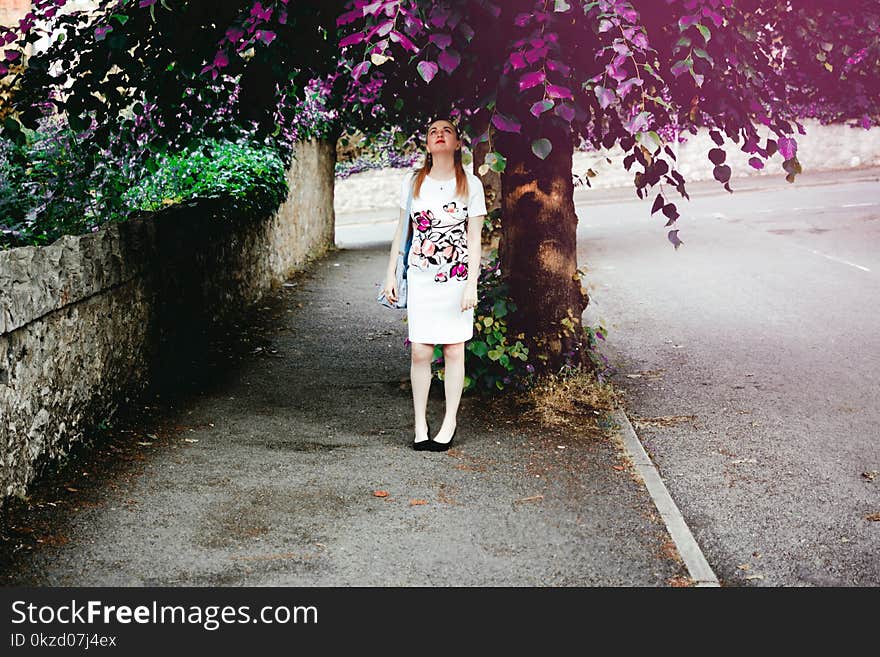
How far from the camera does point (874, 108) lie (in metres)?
7.96

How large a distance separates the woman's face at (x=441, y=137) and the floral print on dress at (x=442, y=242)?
32cm

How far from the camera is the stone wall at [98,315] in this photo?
5641 millimetres

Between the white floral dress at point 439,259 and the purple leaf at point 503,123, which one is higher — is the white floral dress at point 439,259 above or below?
below

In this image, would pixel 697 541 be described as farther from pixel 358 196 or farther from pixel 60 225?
pixel 358 196

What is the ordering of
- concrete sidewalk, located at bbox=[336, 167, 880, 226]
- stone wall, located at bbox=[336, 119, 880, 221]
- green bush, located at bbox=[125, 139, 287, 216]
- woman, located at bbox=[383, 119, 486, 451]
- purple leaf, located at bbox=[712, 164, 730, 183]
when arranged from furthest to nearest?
stone wall, located at bbox=[336, 119, 880, 221] < concrete sidewalk, located at bbox=[336, 167, 880, 226] < green bush, located at bbox=[125, 139, 287, 216] < woman, located at bbox=[383, 119, 486, 451] < purple leaf, located at bbox=[712, 164, 730, 183]

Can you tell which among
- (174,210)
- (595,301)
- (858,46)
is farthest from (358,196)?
(858,46)

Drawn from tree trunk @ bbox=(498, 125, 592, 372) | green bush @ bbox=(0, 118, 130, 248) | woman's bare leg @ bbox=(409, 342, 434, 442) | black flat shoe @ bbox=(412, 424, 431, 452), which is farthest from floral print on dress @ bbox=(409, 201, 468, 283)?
green bush @ bbox=(0, 118, 130, 248)

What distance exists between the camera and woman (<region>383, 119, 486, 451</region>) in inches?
256

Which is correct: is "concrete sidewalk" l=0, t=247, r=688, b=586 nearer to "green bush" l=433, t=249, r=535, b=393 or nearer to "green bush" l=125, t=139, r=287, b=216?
"green bush" l=433, t=249, r=535, b=393

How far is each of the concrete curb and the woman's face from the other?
6.87 feet

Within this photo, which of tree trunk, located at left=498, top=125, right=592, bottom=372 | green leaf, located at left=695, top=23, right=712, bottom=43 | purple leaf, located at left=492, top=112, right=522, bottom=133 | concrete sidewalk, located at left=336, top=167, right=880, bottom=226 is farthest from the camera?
concrete sidewalk, located at left=336, top=167, right=880, bottom=226

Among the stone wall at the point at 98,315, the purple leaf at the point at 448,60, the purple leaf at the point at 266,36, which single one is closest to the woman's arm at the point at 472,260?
the purple leaf at the point at 448,60

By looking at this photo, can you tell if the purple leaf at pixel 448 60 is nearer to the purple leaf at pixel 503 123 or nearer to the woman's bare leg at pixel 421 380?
the purple leaf at pixel 503 123

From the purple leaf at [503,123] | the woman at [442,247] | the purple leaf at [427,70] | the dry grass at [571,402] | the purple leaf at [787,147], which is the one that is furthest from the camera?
the dry grass at [571,402]
